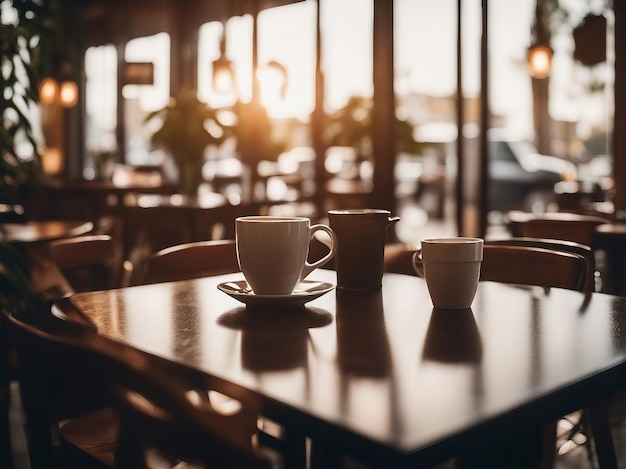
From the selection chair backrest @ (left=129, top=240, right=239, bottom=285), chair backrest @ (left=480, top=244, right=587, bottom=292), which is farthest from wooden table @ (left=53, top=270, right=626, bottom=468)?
chair backrest @ (left=129, top=240, right=239, bottom=285)

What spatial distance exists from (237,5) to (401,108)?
2516 millimetres

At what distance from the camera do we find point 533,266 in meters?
1.84

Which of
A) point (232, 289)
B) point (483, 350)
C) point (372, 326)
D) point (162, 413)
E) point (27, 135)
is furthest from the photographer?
point (27, 135)

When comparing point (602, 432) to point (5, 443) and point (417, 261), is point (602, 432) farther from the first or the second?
point (5, 443)

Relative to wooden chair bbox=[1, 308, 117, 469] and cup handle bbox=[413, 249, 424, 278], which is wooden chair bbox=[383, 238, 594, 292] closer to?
cup handle bbox=[413, 249, 424, 278]

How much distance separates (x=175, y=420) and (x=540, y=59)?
6.48 metres

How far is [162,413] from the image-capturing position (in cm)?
83

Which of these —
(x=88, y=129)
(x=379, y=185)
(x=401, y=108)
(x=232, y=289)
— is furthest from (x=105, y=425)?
(x=88, y=129)

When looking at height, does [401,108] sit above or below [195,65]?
below

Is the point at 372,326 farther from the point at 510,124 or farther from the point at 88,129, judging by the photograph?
the point at 88,129

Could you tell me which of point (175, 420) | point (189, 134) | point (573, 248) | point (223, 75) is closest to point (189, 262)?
point (573, 248)

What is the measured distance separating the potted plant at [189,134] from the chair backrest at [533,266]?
10.4 ft

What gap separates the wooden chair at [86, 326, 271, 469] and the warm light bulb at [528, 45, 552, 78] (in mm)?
6296

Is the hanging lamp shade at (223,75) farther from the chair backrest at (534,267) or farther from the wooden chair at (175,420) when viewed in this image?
the wooden chair at (175,420)
